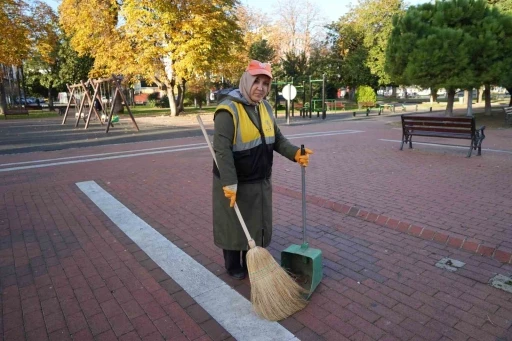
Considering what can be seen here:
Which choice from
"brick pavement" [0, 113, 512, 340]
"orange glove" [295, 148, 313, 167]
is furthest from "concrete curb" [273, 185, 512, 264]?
"orange glove" [295, 148, 313, 167]

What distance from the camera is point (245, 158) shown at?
2910 millimetres

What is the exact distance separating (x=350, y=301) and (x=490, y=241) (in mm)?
1938

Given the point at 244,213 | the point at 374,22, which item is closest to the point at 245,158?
the point at 244,213

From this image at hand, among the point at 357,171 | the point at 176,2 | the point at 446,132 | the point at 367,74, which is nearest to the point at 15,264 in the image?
the point at 357,171

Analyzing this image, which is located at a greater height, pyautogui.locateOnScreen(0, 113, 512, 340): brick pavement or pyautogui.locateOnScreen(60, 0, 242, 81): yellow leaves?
pyautogui.locateOnScreen(60, 0, 242, 81): yellow leaves

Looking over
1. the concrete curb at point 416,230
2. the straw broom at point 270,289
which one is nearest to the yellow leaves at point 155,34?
the concrete curb at point 416,230

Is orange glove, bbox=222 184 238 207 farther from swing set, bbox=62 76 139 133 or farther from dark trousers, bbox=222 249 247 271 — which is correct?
swing set, bbox=62 76 139 133

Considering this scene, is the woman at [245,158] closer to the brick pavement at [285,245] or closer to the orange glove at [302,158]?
the orange glove at [302,158]

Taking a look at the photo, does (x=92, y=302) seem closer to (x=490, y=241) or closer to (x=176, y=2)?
(x=490, y=241)

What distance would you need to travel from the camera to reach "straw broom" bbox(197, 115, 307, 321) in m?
2.68

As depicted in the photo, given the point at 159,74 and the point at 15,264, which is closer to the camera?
the point at 15,264

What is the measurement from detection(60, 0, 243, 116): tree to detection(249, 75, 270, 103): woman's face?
20.9m

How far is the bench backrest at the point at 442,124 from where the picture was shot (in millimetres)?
8500

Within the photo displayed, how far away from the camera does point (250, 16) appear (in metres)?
44.8
